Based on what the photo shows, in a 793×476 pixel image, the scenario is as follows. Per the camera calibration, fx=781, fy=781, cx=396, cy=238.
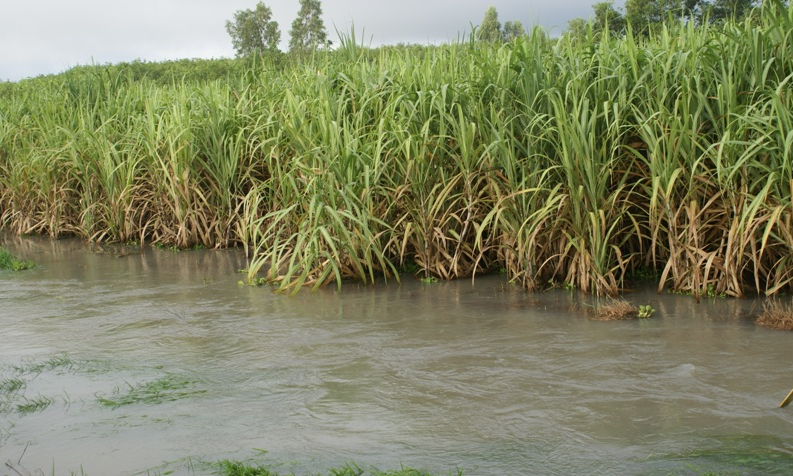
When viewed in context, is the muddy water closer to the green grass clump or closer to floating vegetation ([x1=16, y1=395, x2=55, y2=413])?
floating vegetation ([x1=16, y1=395, x2=55, y2=413])

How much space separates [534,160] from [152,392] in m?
3.42

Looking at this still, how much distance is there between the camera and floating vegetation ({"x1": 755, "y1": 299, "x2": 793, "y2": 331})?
15.6 ft

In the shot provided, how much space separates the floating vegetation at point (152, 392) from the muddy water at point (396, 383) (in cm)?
A: 2

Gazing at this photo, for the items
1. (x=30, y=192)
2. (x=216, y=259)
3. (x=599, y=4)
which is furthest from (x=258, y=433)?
(x=599, y=4)

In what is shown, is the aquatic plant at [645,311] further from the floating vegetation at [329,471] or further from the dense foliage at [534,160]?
the floating vegetation at [329,471]

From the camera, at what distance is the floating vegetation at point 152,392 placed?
3.78 meters

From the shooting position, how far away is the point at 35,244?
9.53 meters

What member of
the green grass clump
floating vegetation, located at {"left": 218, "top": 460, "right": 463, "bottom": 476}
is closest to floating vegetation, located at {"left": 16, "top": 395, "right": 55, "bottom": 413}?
floating vegetation, located at {"left": 218, "top": 460, "right": 463, "bottom": 476}

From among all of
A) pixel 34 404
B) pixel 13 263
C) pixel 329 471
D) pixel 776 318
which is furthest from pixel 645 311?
pixel 13 263

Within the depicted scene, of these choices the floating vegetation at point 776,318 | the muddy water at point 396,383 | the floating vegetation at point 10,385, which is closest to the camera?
the muddy water at point 396,383

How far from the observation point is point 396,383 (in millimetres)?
3982

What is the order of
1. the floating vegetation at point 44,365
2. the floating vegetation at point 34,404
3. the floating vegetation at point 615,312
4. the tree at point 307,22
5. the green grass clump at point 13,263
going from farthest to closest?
the tree at point 307,22, the green grass clump at point 13,263, the floating vegetation at point 615,312, the floating vegetation at point 44,365, the floating vegetation at point 34,404

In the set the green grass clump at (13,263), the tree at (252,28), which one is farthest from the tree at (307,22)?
the green grass clump at (13,263)

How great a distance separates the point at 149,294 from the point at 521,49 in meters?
3.64
